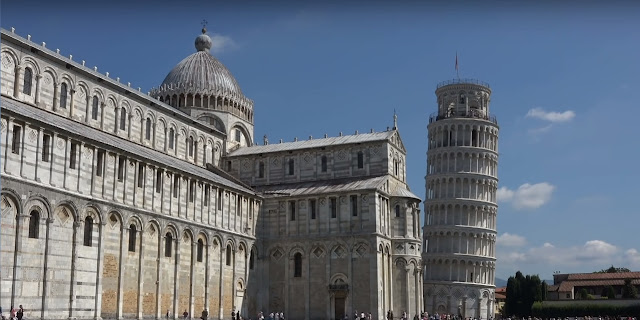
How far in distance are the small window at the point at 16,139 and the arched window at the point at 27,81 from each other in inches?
355

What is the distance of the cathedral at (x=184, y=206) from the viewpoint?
110ft

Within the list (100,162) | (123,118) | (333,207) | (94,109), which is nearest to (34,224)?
(100,162)

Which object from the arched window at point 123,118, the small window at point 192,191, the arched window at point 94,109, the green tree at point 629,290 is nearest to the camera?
the arched window at point 94,109

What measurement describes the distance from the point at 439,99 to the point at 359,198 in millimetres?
43025

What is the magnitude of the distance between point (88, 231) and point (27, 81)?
10.6m

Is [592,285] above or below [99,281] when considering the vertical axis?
below

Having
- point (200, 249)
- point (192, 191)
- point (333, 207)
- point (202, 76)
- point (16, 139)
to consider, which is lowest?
point (200, 249)

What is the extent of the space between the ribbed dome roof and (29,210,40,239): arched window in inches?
1192

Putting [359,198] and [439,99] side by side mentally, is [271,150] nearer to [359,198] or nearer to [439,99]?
[359,198]

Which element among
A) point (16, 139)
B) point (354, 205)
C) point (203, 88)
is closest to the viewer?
point (16, 139)

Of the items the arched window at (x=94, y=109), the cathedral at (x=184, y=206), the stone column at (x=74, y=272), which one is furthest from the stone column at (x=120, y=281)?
the arched window at (x=94, y=109)

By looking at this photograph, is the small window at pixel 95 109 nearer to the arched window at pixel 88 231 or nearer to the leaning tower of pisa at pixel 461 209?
the arched window at pixel 88 231

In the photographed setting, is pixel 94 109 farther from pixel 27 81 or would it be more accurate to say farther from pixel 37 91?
pixel 27 81

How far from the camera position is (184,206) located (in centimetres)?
4559
